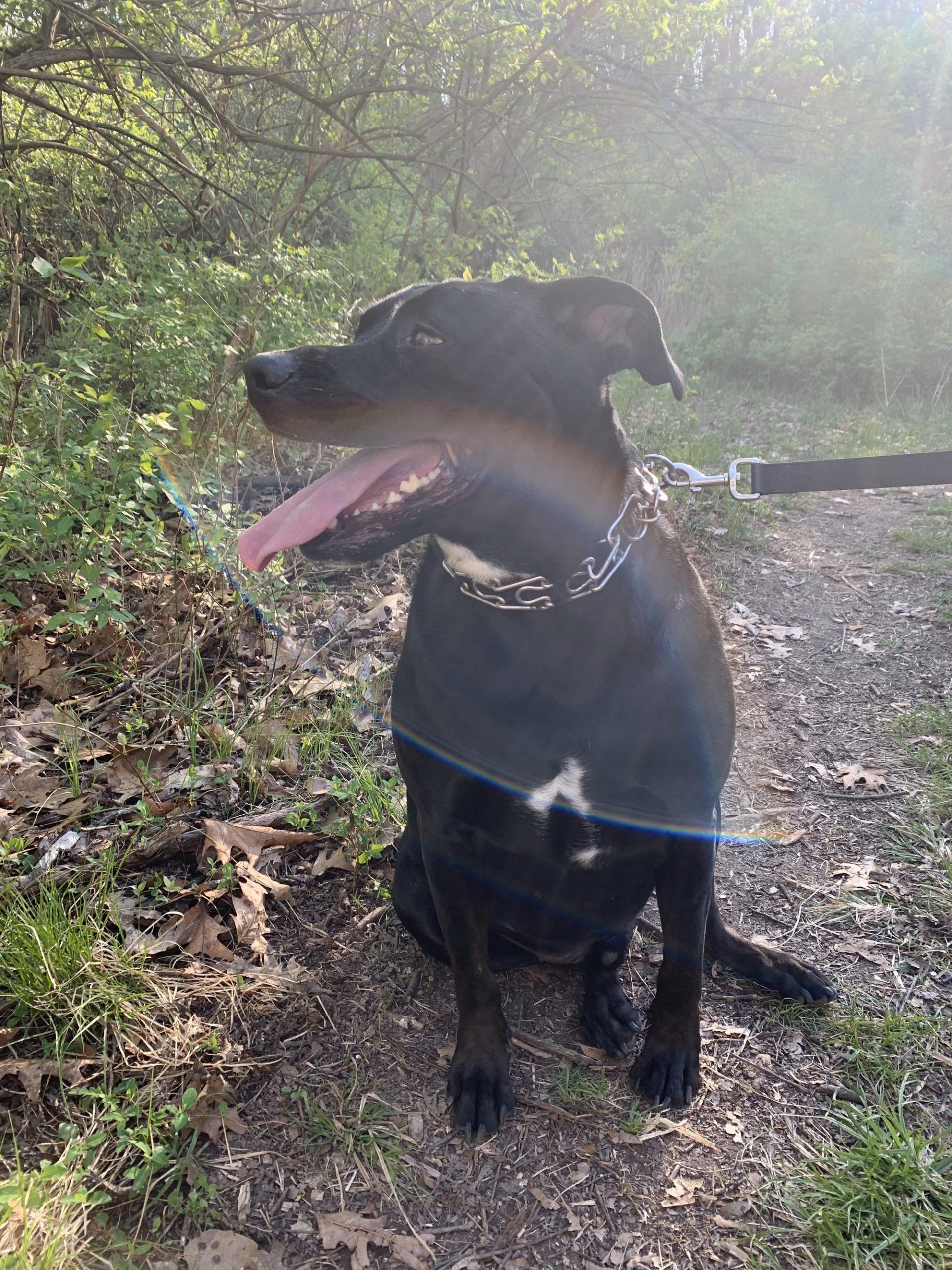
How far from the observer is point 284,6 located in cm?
499

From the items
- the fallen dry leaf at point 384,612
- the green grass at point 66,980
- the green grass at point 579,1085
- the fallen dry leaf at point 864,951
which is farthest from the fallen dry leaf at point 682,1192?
the fallen dry leaf at point 384,612

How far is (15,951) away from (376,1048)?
0.86 m

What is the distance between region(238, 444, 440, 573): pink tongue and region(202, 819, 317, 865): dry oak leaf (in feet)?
2.83

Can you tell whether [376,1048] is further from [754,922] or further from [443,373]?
[443,373]

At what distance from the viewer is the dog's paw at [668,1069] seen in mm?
1917

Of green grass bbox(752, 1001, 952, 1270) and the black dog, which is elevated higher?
the black dog

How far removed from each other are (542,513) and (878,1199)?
152 cm

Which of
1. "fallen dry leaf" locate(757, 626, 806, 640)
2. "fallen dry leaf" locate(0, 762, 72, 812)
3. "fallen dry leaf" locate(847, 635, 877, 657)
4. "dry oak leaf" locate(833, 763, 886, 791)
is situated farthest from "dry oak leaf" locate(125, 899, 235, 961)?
"fallen dry leaf" locate(847, 635, 877, 657)

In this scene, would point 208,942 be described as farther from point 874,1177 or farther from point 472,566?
point 874,1177

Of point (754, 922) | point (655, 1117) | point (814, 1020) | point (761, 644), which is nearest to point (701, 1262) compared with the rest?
point (655, 1117)

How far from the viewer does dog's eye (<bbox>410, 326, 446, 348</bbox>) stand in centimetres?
197

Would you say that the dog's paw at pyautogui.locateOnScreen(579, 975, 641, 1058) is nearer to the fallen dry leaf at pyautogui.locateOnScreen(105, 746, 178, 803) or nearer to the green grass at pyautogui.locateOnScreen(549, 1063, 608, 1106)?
the green grass at pyautogui.locateOnScreen(549, 1063, 608, 1106)

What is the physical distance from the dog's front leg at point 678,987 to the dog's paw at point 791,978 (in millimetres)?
311

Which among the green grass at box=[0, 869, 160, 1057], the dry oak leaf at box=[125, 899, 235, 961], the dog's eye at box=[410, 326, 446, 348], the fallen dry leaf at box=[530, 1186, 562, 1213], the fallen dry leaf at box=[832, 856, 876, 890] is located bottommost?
the fallen dry leaf at box=[530, 1186, 562, 1213]
